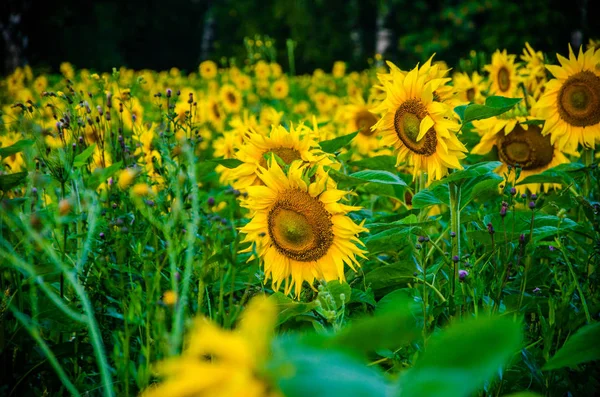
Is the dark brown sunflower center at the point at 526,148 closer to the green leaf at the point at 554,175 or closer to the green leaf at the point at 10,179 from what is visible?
the green leaf at the point at 554,175

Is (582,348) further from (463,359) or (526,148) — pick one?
(526,148)

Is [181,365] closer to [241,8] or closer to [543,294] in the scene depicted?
[543,294]

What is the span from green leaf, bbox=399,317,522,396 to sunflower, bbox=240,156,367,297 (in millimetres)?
1093

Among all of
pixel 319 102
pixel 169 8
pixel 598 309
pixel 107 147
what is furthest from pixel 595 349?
pixel 169 8

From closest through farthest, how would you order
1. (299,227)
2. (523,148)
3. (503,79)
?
(299,227), (523,148), (503,79)

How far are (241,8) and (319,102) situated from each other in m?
17.5

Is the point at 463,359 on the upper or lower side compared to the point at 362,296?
upper

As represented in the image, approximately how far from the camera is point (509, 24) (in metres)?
13.6

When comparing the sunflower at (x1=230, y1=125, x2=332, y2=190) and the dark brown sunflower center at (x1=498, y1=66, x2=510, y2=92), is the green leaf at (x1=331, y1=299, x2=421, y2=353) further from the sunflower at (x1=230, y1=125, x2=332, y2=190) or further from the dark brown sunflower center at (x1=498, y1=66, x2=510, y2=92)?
the dark brown sunflower center at (x1=498, y1=66, x2=510, y2=92)

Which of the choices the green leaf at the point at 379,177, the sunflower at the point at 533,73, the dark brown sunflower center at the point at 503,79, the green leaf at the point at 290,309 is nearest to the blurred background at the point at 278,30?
the dark brown sunflower center at the point at 503,79

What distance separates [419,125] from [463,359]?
1316 mm

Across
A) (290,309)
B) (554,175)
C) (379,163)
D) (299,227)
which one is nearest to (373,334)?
(290,309)

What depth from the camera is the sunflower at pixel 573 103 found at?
220 cm

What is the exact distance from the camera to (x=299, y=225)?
66.6 inches
